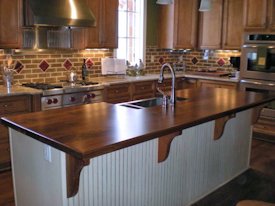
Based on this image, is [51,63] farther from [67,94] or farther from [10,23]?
[10,23]

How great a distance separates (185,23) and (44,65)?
2.63m

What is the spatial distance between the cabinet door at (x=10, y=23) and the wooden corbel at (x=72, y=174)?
2394 mm

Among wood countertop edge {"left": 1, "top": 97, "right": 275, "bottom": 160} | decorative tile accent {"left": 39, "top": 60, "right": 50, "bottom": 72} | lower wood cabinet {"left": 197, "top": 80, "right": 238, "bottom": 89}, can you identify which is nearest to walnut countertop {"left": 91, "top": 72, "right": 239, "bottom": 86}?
lower wood cabinet {"left": 197, "top": 80, "right": 238, "bottom": 89}

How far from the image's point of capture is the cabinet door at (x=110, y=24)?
4859 millimetres

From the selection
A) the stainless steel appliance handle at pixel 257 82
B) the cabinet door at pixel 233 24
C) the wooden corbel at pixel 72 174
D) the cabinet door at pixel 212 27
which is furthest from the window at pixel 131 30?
the wooden corbel at pixel 72 174

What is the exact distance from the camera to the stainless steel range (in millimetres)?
3979

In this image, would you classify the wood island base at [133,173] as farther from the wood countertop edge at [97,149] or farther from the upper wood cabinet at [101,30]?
the upper wood cabinet at [101,30]

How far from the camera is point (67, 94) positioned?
13.7 ft

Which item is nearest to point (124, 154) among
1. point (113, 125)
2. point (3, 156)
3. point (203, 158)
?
point (113, 125)

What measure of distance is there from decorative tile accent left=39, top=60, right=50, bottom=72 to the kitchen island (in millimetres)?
1954

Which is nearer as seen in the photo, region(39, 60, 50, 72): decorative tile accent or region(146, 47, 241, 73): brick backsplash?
region(39, 60, 50, 72): decorative tile accent

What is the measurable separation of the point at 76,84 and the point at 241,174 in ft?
7.62

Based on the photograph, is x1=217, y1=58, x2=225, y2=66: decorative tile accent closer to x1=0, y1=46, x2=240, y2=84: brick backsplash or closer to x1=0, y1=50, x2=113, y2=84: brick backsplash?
x1=0, y1=46, x2=240, y2=84: brick backsplash

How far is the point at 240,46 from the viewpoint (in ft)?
18.1
